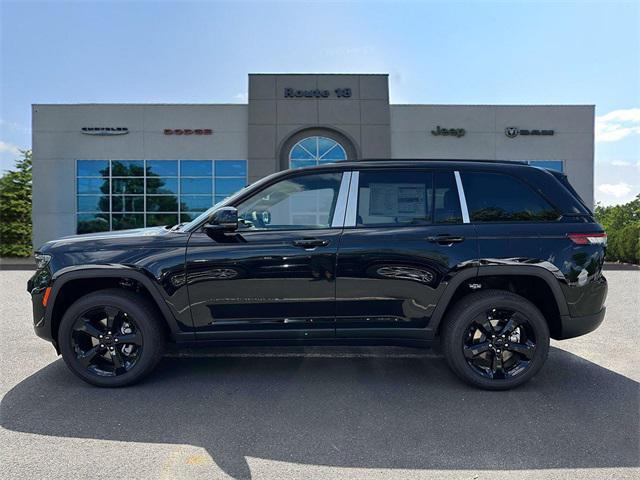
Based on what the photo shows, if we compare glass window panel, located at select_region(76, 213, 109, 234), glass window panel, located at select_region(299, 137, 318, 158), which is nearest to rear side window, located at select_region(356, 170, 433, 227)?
glass window panel, located at select_region(299, 137, 318, 158)

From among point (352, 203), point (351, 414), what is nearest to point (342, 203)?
point (352, 203)

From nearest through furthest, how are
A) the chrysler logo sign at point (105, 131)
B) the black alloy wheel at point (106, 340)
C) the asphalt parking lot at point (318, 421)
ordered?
the asphalt parking lot at point (318, 421) → the black alloy wheel at point (106, 340) → the chrysler logo sign at point (105, 131)

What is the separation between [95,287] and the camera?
383cm

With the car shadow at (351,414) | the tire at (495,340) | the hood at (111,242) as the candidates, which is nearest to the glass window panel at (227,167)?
the car shadow at (351,414)

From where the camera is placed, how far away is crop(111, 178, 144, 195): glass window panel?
65.2ft

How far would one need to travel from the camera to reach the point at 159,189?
783 inches

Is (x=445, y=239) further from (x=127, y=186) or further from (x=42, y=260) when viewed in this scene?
(x=127, y=186)

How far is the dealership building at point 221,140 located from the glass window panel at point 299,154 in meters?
0.05

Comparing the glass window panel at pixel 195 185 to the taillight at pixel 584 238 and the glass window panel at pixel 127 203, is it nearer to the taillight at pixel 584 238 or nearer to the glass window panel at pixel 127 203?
the glass window panel at pixel 127 203

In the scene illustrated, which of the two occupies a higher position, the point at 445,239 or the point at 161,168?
the point at 161,168

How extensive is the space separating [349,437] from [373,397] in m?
0.69

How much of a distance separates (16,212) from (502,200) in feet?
78.3

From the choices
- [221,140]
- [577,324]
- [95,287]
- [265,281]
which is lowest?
[577,324]

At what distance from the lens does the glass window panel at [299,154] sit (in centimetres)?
2002
